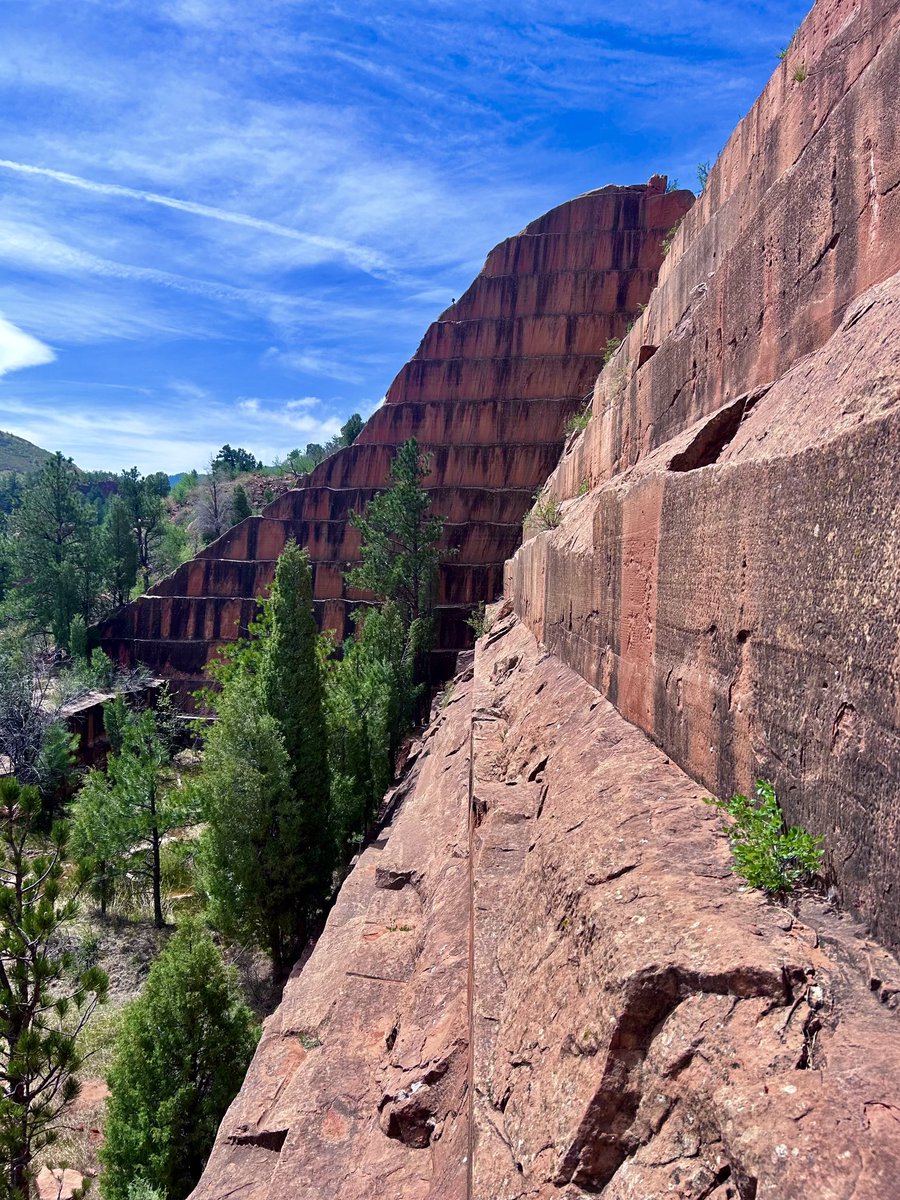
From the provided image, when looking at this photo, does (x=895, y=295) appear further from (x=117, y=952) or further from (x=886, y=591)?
(x=117, y=952)

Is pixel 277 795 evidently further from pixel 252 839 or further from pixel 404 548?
pixel 404 548

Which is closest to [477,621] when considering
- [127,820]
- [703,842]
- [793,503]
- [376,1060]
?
[127,820]

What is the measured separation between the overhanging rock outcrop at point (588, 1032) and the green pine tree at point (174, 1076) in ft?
12.6

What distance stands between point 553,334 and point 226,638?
79.5ft

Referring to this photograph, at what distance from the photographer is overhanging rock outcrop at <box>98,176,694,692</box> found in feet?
120

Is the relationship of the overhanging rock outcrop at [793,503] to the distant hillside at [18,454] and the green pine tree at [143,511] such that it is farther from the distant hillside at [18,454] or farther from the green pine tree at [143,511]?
the distant hillside at [18,454]

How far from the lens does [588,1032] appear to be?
2264 millimetres

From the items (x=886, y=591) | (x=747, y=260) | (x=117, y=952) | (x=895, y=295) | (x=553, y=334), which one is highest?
(x=553, y=334)

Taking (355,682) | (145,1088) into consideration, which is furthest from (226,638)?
(145,1088)

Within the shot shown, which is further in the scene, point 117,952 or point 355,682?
point 355,682

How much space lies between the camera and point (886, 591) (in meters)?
2.03

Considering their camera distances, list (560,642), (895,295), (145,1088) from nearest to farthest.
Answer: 1. (895,295)
2. (560,642)
3. (145,1088)

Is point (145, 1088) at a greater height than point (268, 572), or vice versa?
point (268, 572)

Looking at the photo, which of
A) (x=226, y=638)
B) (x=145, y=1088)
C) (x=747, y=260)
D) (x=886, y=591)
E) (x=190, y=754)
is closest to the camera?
(x=886, y=591)
